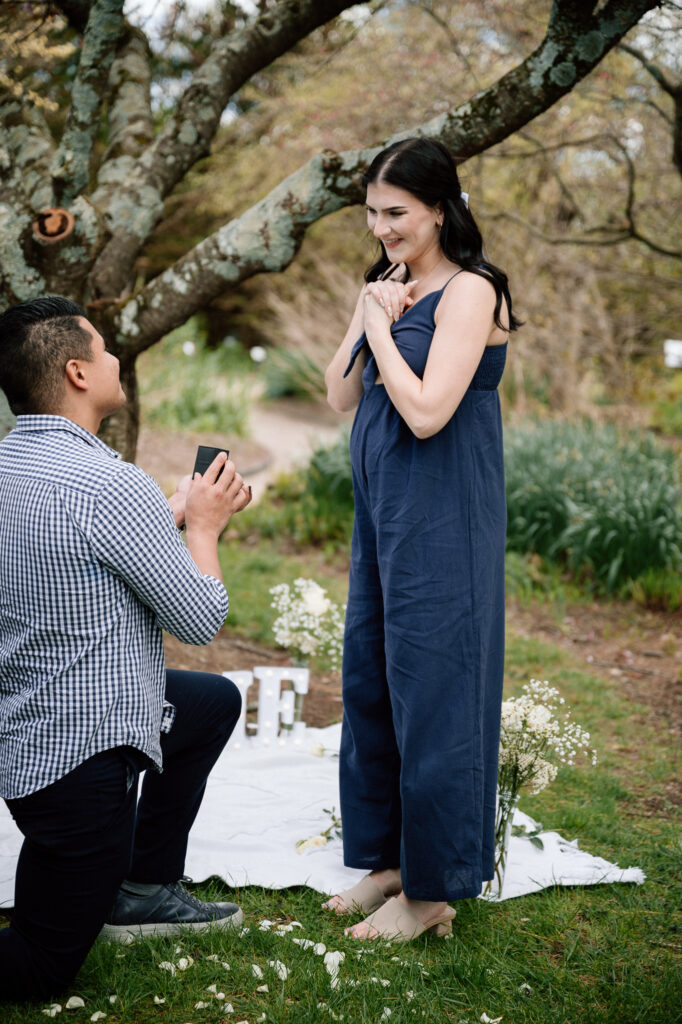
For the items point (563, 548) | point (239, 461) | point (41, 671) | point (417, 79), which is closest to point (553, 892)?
point (41, 671)

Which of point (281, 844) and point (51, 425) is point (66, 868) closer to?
point (51, 425)

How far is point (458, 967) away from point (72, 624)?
1.27 metres

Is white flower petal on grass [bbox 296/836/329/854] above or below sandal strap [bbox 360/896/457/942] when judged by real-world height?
below

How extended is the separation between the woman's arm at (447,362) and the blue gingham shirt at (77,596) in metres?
0.61

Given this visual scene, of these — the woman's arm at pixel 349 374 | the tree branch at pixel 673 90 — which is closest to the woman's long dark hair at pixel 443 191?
the woman's arm at pixel 349 374

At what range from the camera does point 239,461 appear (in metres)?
9.38

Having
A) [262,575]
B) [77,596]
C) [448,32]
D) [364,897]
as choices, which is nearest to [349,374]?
[77,596]

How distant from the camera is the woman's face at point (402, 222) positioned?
2.24 meters

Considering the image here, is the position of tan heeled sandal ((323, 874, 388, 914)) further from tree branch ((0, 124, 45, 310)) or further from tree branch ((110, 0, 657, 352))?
tree branch ((0, 124, 45, 310))

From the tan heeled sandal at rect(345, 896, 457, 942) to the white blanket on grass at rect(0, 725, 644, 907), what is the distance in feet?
0.91

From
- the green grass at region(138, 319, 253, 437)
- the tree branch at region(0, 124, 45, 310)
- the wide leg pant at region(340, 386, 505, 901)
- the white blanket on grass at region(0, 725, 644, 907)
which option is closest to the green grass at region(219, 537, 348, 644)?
the white blanket on grass at region(0, 725, 644, 907)

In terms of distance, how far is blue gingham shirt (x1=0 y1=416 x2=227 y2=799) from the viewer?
182 centimetres

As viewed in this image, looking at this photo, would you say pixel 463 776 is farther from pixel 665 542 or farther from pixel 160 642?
pixel 665 542

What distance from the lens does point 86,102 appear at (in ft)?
11.6
